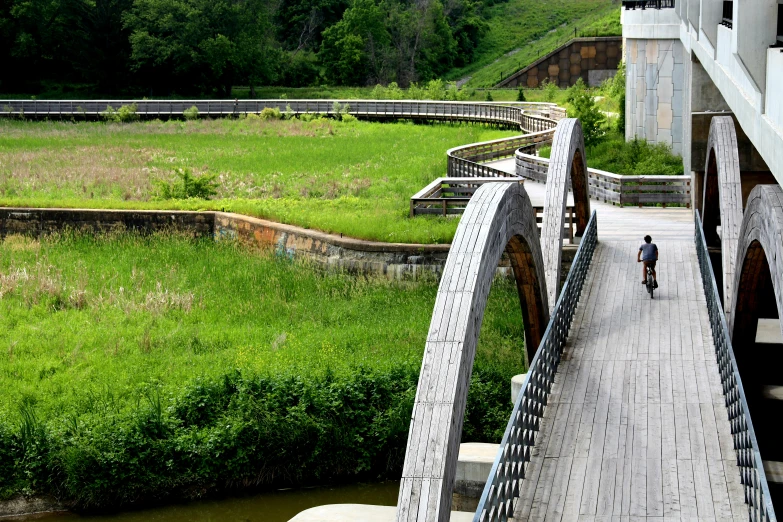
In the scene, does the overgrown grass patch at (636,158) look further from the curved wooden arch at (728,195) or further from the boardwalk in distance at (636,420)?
the curved wooden arch at (728,195)

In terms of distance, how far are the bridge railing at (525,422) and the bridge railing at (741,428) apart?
6.35 ft

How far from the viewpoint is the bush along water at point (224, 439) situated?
16.8 metres

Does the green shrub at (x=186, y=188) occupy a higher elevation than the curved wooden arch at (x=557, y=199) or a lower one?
lower

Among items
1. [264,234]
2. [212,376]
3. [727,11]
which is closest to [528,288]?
[212,376]

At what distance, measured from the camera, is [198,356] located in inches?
807

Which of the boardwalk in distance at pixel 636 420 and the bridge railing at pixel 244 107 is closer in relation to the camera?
the boardwalk in distance at pixel 636 420

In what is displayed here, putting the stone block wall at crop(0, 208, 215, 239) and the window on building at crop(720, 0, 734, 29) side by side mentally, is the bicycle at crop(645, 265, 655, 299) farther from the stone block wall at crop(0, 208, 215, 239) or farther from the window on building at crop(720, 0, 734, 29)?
the stone block wall at crop(0, 208, 215, 239)

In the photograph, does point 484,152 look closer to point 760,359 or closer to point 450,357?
point 760,359

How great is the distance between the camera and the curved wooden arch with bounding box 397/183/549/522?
8.45 metres

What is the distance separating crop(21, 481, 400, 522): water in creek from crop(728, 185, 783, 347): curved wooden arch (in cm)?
568

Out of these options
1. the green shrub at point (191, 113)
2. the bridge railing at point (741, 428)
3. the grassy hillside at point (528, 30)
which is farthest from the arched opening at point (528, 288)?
the grassy hillside at point (528, 30)

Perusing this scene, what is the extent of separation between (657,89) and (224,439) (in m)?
20.8

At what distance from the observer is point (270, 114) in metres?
62.5

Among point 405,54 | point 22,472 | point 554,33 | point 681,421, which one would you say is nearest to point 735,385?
point 681,421
